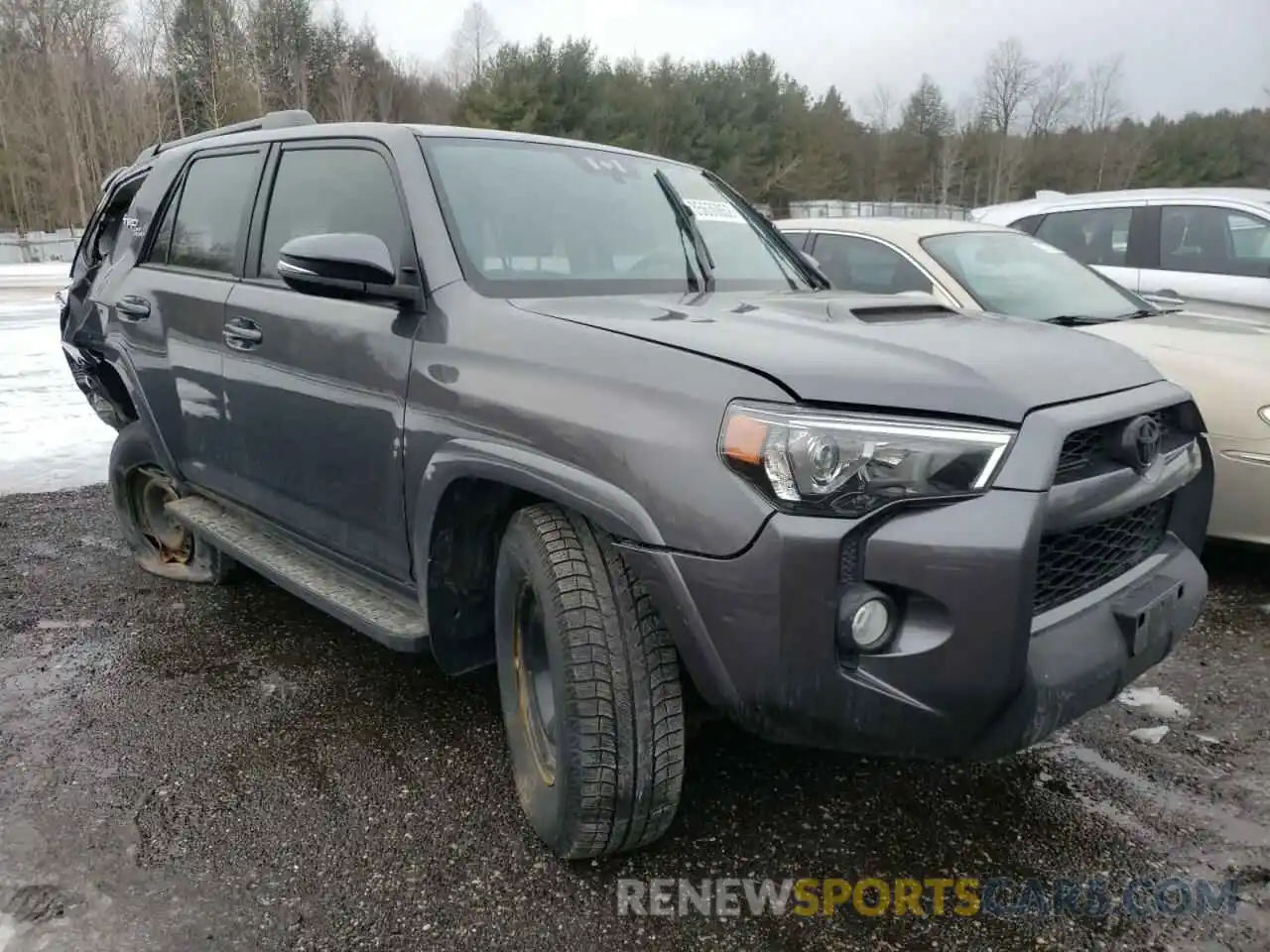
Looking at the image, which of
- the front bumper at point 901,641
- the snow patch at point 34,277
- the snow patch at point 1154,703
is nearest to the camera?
the front bumper at point 901,641

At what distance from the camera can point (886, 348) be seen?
6.81 ft

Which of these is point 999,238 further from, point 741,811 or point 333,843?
point 333,843

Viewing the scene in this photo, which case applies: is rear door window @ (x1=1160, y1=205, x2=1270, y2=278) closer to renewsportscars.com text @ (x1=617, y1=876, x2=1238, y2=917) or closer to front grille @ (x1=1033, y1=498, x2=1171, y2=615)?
front grille @ (x1=1033, y1=498, x2=1171, y2=615)

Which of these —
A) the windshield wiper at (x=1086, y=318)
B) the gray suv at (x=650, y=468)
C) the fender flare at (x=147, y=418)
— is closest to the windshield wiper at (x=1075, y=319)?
the windshield wiper at (x=1086, y=318)

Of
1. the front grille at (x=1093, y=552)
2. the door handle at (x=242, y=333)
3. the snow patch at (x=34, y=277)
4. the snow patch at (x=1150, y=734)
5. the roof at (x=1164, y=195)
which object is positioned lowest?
the snow patch at (x=1150, y=734)

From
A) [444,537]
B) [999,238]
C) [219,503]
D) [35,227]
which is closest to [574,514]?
[444,537]

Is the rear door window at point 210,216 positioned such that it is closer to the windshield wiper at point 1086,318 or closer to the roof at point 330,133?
the roof at point 330,133

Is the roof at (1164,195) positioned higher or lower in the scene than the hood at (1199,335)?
higher

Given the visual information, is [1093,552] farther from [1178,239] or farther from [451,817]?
[1178,239]

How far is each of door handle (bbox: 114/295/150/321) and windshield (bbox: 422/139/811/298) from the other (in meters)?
1.77

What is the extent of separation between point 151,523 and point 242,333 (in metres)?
1.76

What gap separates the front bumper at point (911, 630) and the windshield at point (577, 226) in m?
1.13

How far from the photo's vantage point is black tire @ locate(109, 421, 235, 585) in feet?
14.0

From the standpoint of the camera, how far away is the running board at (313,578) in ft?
8.81
